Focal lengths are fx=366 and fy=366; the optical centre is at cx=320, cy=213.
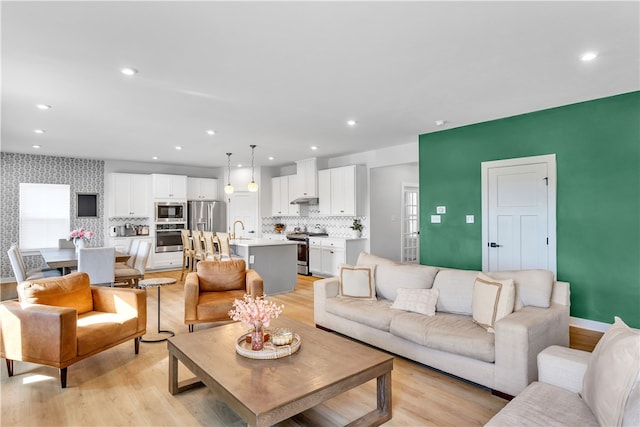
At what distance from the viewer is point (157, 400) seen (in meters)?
2.65

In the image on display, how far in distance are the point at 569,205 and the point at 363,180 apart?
3.75 metres

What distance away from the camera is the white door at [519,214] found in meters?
4.55

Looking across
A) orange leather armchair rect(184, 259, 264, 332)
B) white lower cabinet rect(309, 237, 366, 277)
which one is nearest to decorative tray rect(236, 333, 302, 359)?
orange leather armchair rect(184, 259, 264, 332)

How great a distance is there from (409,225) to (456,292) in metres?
4.91

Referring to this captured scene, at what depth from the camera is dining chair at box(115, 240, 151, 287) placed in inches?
213

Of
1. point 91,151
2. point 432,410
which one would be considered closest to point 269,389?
point 432,410

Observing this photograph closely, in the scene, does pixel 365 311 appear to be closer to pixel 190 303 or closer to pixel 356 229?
pixel 190 303

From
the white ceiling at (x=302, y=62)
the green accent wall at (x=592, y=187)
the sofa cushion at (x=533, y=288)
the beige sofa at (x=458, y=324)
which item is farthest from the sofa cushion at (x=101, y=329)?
the green accent wall at (x=592, y=187)

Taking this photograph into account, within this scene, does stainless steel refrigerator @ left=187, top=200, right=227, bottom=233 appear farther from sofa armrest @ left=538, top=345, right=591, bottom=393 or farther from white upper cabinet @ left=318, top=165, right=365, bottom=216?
sofa armrest @ left=538, top=345, right=591, bottom=393

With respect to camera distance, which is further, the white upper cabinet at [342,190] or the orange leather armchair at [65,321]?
the white upper cabinet at [342,190]

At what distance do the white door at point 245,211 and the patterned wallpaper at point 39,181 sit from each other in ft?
9.63

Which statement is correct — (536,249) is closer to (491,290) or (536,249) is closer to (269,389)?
(491,290)

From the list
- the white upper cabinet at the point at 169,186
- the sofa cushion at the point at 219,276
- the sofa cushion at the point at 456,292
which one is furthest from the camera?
the white upper cabinet at the point at 169,186

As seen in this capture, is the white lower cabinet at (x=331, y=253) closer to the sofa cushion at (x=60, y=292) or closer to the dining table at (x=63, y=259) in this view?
the dining table at (x=63, y=259)
